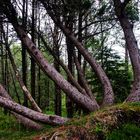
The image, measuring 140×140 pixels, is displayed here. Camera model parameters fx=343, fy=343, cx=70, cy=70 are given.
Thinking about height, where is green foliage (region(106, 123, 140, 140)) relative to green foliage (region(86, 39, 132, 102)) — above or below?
below

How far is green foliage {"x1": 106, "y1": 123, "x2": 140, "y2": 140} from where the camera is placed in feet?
22.2

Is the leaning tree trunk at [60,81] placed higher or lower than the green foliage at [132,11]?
lower

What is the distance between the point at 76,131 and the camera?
22.3ft

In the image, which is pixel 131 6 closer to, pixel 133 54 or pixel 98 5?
pixel 98 5

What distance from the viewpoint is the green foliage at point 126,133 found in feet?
22.2

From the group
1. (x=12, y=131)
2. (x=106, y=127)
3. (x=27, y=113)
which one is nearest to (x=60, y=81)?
(x=27, y=113)

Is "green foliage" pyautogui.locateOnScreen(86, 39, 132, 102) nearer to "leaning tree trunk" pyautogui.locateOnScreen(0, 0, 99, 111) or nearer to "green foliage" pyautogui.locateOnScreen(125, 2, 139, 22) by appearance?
"green foliage" pyautogui.locateOnScreen(125, 2, 139, 22)

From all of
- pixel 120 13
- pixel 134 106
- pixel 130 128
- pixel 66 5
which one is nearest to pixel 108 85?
pixel 120 13

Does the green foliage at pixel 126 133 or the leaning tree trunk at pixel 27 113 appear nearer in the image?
the green foliage at pixel 126 133

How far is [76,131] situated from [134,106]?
5.64ft

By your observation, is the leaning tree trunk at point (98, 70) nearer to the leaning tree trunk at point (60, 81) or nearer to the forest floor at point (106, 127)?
the leaning tree trunk at point (60, 81)

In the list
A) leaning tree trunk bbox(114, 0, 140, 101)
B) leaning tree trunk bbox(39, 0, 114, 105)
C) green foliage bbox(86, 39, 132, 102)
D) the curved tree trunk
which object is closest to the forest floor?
the curved tree trunk

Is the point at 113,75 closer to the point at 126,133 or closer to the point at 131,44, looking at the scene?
the point at 131,44

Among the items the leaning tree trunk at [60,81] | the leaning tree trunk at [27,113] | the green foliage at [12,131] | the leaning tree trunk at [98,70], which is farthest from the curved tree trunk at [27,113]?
the leaning tree trunk at [98,70]
